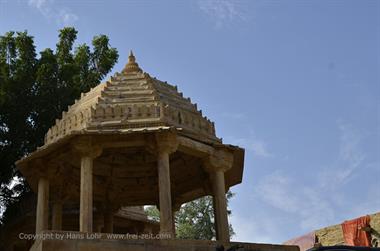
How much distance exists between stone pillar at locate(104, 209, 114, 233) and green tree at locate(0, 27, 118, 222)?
5.81 metres

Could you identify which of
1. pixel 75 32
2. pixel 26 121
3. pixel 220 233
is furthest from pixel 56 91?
pixel 220 233

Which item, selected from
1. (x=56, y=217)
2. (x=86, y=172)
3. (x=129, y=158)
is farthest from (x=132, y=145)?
(x=56, y=217)

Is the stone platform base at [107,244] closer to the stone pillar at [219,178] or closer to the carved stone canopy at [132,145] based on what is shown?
the stone pillar at [219,178]

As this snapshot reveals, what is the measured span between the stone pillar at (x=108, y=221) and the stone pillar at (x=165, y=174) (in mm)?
5322

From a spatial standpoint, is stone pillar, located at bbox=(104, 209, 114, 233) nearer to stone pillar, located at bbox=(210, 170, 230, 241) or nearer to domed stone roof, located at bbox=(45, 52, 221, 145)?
domed stone roof, located at bbox=(45, 52, 221, 145)

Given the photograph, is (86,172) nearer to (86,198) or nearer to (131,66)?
(86,198)

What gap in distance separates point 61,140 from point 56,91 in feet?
34.1

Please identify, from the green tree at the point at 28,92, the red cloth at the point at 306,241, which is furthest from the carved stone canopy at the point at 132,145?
the red cloth at the point at 306,241

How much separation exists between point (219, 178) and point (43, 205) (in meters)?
4.98

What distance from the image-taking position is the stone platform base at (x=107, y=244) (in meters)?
10.7

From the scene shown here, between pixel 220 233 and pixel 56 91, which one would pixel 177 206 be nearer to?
pixel 220 233

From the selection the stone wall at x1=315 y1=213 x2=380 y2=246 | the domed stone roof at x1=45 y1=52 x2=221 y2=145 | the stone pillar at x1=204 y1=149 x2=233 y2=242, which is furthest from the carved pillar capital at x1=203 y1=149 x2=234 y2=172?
the stone wall at x1=315 y1=213 x2=380 y2=246

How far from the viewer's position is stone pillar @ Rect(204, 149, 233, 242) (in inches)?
565

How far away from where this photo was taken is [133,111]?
14609mm
